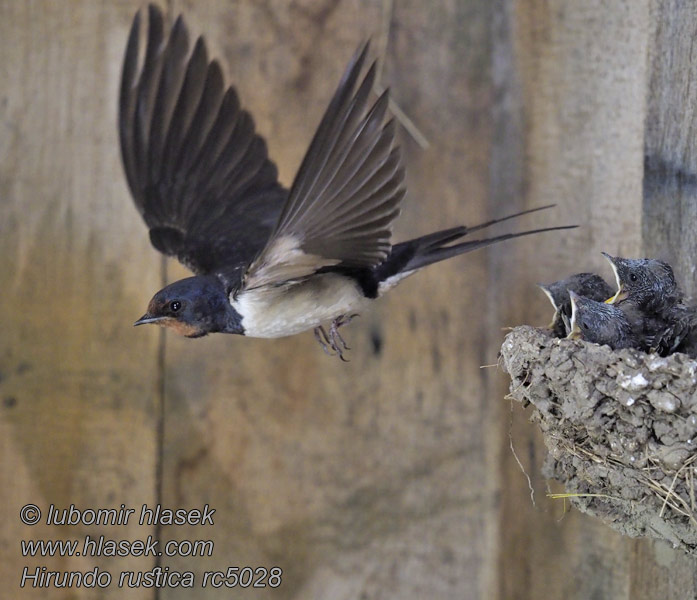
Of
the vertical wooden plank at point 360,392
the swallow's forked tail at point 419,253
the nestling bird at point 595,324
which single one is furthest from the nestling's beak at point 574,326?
the vertical wooden plank at point 360,392

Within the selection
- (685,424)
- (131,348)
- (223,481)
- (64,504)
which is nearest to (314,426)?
(223,481)

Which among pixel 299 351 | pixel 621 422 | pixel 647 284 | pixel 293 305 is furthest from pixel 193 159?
pixel 621 422

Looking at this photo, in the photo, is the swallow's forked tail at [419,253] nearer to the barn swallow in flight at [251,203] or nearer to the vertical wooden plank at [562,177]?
the barn swallow in flight at [251,203]

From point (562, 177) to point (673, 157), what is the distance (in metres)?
0.55

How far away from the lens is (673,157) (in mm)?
2238

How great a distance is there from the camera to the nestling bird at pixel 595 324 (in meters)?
2.00

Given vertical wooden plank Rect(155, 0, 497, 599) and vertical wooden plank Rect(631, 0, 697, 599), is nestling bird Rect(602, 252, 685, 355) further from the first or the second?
vertical wooden plank Rect(155, 0, 497, 599)

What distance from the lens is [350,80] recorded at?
169cm

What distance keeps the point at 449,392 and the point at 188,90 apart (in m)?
1.29

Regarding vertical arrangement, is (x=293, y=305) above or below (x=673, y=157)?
below

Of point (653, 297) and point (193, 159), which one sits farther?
point (193, 159)

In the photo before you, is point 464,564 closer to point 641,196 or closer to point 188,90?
point 641,196

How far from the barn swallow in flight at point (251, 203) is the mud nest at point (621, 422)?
12.8 inches
